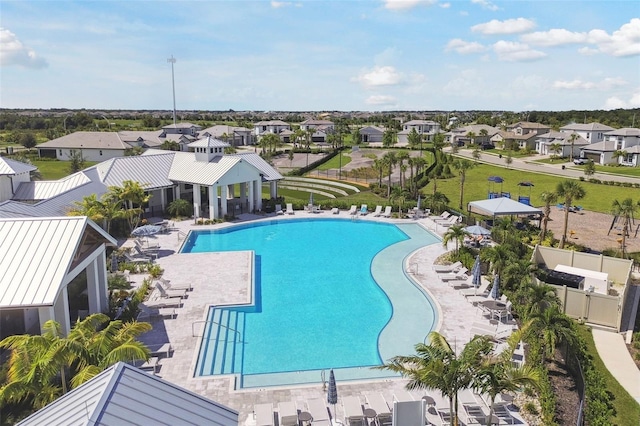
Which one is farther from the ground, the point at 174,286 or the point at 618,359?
the point at 174,286

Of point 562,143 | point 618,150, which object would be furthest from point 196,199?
point 562,143

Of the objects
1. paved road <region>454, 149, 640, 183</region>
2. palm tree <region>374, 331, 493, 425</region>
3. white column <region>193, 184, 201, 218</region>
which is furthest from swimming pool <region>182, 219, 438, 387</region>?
paved road <region>454, 149, 640, 183</region>

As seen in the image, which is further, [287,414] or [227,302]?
[227,302]

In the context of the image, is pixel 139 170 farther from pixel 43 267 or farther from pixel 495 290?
pixel 495 290

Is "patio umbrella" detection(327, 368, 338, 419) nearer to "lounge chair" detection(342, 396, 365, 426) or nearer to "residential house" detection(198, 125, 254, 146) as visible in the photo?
"lounge chair" detection(342, 396, 365, 426)

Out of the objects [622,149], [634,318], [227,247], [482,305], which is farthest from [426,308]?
[622,149]

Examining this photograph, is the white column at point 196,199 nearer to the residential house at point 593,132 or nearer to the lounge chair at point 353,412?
the lounge chair at point 353,412

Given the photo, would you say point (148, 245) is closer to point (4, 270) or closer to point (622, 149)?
point (4, 270)
